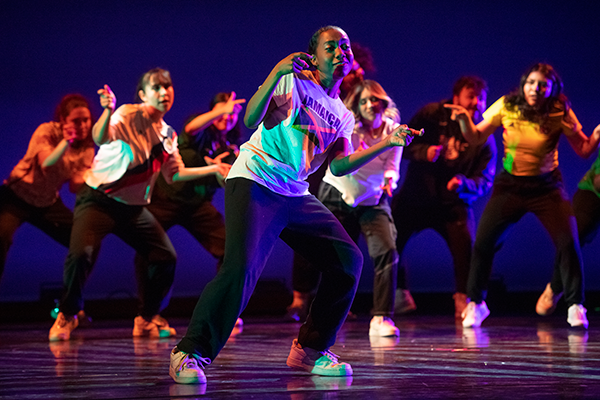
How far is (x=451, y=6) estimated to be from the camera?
24.4ft

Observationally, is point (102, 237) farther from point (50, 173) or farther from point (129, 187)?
point (50, 173)

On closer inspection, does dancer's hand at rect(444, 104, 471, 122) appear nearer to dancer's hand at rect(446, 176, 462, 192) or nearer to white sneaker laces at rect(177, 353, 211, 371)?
dancer's hand at rect(446, 176, 462, 192)

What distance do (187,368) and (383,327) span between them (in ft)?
6.97

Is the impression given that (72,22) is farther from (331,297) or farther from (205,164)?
(331,297)

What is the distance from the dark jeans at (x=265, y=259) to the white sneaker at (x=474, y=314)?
7.68 feet

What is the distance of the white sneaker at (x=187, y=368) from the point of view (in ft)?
8.47

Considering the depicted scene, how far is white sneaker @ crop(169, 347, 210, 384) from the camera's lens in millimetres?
2582

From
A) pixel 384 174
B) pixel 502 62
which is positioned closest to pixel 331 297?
pixel 384 174

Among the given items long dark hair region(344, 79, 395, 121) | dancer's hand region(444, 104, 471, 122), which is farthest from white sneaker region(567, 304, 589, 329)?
long dark hair region(344, 79, 395, 121)

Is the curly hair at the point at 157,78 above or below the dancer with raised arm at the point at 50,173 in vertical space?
above

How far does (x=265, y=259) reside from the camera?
270 cm

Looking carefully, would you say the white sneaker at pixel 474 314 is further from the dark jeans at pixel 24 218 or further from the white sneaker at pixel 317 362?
the dark jeans at pixel 24 218


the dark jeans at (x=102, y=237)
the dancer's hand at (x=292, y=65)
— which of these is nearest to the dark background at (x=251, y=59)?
the dark jeans at (x=102, y=237)

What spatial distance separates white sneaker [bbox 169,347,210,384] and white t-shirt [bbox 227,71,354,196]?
703 millimetres
